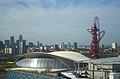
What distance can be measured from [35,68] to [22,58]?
8145mm

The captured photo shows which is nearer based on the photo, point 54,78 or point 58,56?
point 54,78

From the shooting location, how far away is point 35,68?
64188mm

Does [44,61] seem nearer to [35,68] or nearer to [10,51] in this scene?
[35,68]

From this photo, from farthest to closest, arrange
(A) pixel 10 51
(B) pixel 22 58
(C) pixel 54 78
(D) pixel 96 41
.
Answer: (A) pixel 10 51
(D) pixel 96 41
(B) pixel 22 58
(C) pixel 54 78

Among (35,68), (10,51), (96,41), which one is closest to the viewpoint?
(35,68)

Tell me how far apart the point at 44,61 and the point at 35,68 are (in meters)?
2.85

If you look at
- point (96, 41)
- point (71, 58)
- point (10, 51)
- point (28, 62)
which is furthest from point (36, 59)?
point (10, 51)

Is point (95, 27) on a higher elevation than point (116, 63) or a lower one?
higher

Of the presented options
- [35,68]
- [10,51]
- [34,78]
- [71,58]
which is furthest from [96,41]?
[10,51]

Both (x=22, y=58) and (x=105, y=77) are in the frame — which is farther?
(x=22, y=58)

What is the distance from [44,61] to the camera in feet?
215

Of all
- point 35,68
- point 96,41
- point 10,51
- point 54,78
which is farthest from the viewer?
point 10,51

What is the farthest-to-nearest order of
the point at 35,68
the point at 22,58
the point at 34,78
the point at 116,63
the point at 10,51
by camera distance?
the point at 10,51
the point at 22,58
the point at 35,68
the point at 116,63
the point at 34,78

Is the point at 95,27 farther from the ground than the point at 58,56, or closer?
farther from the ground
